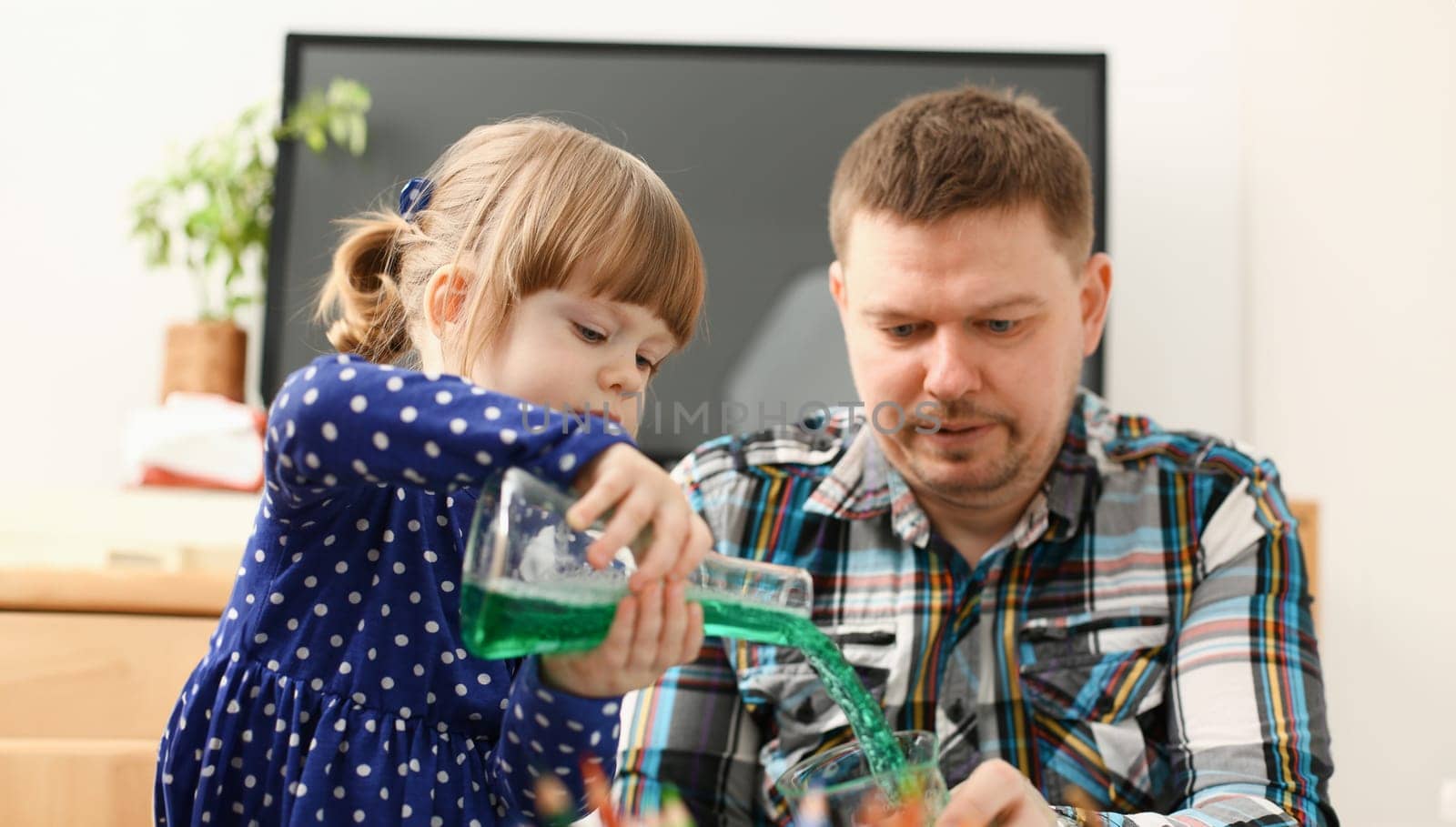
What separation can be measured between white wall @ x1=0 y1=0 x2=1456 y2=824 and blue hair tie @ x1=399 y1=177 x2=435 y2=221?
169 centimetres

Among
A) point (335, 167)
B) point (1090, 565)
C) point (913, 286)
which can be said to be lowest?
point (1090, 565)

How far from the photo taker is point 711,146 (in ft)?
8.33

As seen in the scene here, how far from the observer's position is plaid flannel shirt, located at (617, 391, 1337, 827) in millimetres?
1245

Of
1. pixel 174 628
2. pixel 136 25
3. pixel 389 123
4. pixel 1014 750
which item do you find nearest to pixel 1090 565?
pixel 1014 750

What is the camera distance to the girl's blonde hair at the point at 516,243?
3.22 ft

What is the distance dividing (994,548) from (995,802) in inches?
24.9

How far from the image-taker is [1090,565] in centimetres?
136

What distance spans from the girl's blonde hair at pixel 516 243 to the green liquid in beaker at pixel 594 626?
0.29 metres

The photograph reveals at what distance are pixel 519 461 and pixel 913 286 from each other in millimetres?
715

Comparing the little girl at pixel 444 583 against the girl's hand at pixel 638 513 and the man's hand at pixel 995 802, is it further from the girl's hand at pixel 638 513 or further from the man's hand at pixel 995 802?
the man's hand at pixel 995 802

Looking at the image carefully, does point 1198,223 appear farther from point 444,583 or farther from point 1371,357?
point 444,583

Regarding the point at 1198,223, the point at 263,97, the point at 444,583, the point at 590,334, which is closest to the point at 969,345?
the point at 590,334

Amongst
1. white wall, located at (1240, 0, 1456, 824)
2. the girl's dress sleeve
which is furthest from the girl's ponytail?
white wall, located at (1240, 0, 1456, 824)

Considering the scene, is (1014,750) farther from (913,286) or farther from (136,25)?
(136,25)
